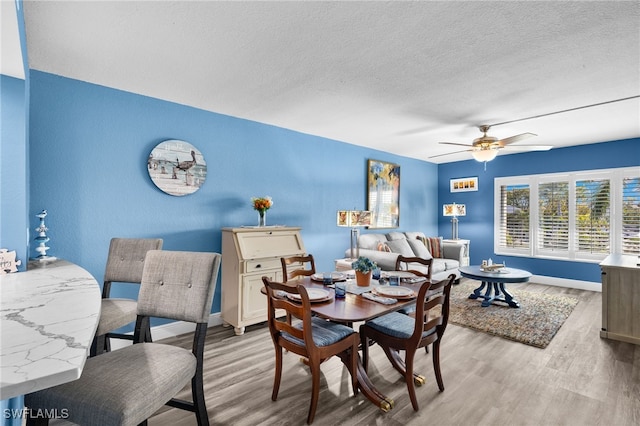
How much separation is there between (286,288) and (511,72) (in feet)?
8.48

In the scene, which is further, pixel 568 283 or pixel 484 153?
pixel 568 283

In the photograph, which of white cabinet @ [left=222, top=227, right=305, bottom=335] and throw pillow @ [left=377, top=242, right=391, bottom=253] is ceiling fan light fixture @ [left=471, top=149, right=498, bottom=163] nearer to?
throw pillow @ [left=377, top=242, right=391, bottom=253]

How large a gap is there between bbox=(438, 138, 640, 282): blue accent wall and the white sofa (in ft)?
3.17

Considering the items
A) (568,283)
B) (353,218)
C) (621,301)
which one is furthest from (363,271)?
(568,283)

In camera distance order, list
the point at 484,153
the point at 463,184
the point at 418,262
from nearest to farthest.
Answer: the point at 418,262
the point at 484,153
the point at 463,184

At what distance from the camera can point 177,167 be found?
3.40 meters

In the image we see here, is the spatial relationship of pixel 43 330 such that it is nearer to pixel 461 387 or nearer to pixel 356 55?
pixel 356 55

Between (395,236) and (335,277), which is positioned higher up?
(395,236)

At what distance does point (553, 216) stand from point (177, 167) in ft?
20.8

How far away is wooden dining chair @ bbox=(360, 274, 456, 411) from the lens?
6.63ft

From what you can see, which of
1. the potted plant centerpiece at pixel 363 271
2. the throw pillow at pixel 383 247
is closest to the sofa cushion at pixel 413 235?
the throw pillow at pixel 383 247

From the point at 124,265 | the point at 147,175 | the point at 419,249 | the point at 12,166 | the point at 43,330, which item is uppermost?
the point at 147,175

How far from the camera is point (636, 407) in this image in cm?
214

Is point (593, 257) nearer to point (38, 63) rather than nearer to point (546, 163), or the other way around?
point (546, 163)
